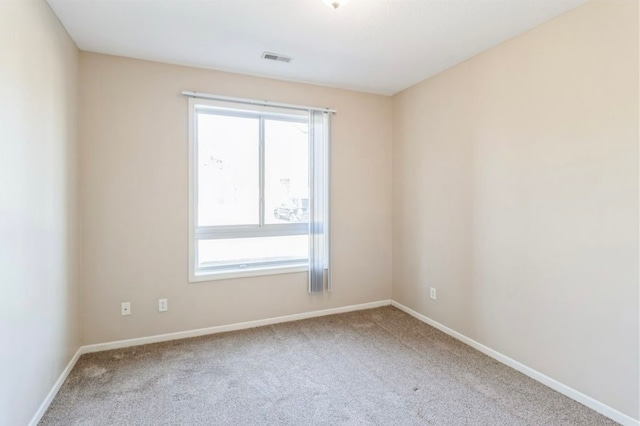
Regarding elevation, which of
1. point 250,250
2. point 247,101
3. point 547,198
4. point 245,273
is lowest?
point 245,273

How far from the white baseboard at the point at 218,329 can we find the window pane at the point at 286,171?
1.02m

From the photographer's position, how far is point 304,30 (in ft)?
7.90

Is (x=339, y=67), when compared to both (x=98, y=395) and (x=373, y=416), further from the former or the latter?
(x=98, y=395)

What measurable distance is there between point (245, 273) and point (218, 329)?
0.58 meters

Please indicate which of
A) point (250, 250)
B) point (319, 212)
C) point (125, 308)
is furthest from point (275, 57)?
point (125, 308)

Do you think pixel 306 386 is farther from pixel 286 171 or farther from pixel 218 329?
pixel 286 171

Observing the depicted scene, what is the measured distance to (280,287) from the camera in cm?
348

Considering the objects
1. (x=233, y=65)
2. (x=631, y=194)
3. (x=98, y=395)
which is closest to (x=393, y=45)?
(x=233, y=65)

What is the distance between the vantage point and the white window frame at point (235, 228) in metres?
3.08

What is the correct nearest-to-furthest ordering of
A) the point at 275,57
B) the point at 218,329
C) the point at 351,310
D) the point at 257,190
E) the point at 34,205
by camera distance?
the point at 34,205
the point at 275,57
the point at 218,329
the point at 257,190
the point at 351,310

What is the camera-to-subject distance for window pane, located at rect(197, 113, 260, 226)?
10.5ft

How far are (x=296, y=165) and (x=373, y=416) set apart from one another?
2.46 metres

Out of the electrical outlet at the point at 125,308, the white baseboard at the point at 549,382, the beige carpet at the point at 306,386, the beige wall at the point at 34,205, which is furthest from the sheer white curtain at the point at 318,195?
the beige wall at the point at 34,205

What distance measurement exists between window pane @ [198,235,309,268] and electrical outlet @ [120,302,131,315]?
0.67 m
